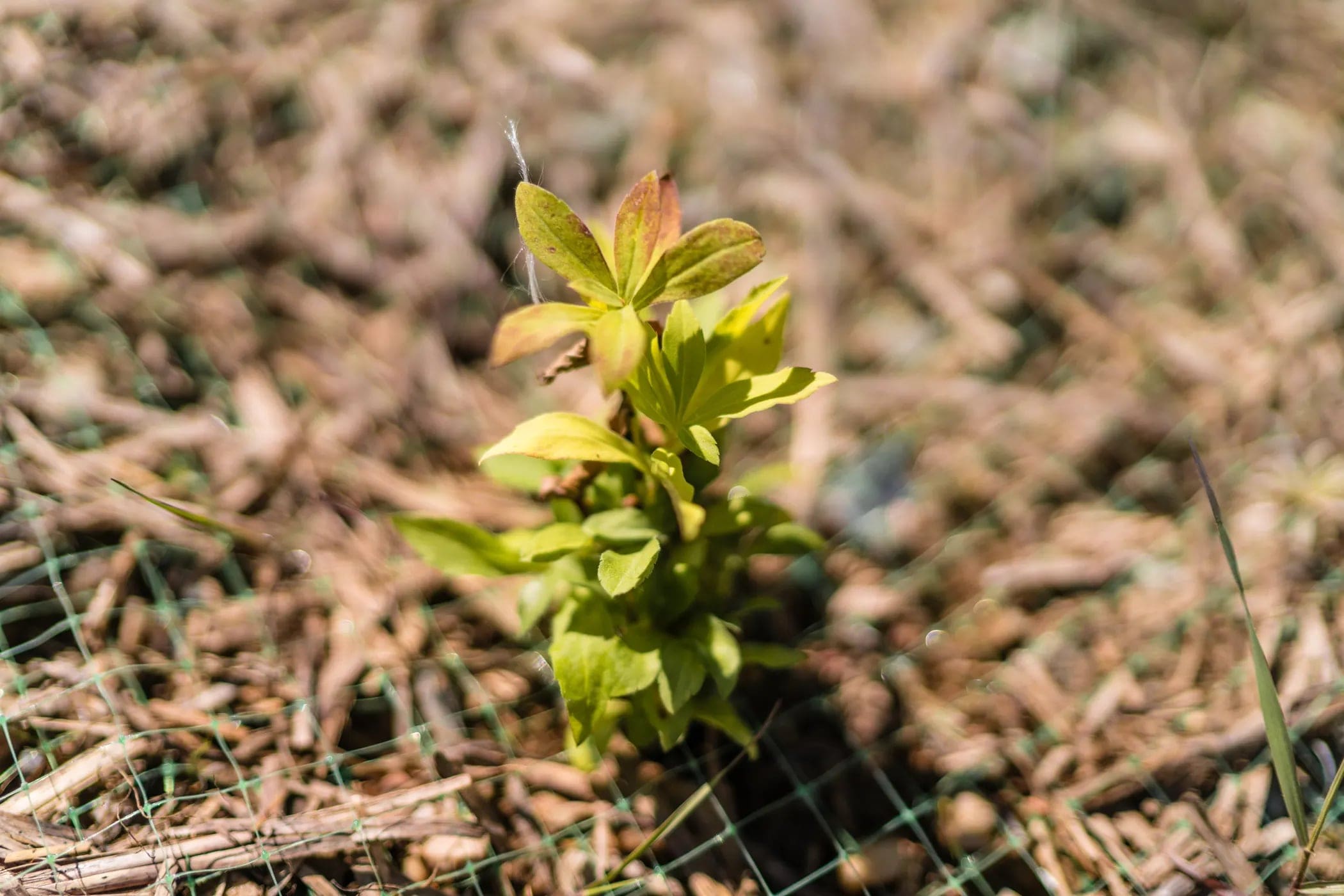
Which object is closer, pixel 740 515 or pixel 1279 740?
pixel 1279 740

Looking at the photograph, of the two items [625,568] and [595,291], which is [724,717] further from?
[595,291]

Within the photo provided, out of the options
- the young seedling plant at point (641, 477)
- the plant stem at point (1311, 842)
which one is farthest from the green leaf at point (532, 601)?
the plant stem at point (1311, 842)

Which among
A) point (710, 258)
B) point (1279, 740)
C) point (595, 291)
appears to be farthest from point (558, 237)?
point (1279, 740)

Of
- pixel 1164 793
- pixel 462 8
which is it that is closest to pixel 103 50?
pixel 462 8

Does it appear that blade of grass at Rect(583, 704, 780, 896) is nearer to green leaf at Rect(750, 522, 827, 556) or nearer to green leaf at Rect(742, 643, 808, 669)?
green leaf at Rect(742, 643, 808, 669)

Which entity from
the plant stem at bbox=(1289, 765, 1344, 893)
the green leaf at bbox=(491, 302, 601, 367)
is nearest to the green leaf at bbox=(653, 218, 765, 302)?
the green leaf at bbox=(491, 302, 601, 367)

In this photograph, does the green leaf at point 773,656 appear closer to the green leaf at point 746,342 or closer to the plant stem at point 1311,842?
the green leaf at point 746,342
